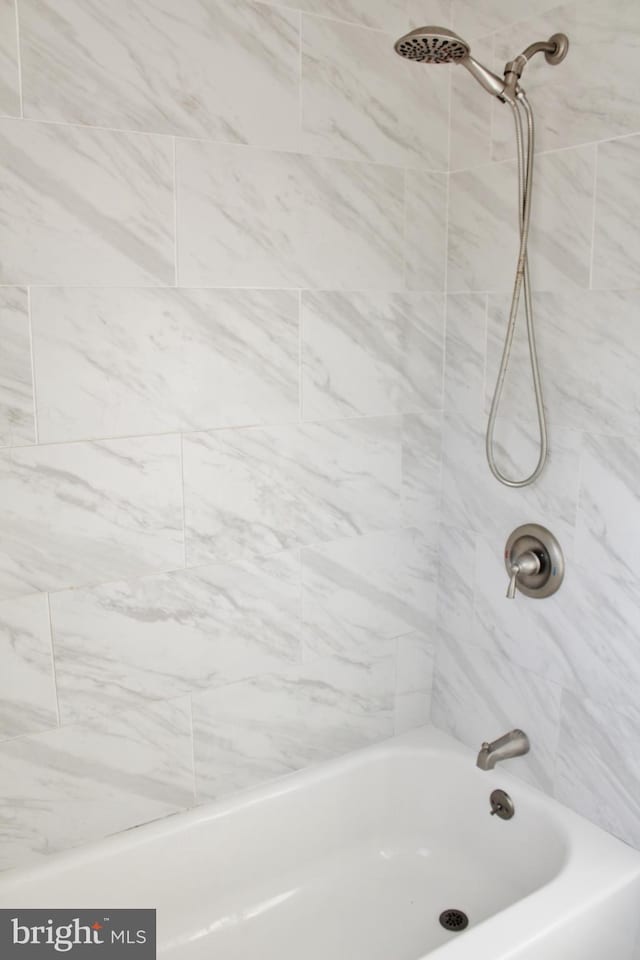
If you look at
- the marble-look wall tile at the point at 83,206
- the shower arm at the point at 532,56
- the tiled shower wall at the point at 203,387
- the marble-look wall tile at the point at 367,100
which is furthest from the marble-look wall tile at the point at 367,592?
the shower arm at the point at 532,56

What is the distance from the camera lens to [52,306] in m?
1.59

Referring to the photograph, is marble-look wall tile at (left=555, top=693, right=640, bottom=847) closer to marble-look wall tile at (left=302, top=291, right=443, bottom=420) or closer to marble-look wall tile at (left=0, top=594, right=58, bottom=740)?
marble-look wall tile at (left=302, top=291, right=443, bottom=420)

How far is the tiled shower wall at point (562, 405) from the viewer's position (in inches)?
65.7

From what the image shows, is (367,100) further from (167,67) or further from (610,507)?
(610,507)

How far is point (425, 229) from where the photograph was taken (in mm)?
2062

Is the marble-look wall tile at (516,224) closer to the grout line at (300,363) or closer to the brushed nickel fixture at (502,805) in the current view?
the grout line at (300,363)

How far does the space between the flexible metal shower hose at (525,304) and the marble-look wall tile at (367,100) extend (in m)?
0.29

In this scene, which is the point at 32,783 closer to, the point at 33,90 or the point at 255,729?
the point at 255,729

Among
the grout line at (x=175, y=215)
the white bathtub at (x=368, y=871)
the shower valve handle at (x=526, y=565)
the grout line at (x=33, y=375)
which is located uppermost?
the grout line at (x=175, y=215)

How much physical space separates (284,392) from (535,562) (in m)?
0.73

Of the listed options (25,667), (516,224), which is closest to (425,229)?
(516,224)

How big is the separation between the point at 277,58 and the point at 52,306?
29.6 inches

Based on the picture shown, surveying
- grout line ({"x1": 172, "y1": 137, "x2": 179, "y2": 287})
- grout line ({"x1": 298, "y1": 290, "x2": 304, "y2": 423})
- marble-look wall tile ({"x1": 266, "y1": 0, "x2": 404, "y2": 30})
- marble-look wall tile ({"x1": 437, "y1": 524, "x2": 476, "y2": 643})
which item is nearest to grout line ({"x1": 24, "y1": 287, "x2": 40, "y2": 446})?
grout line ({"x1": 172, "y1": 137, "x2": 179, "y2": 287})

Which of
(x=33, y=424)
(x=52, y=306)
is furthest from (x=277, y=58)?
(x=33, y=424)
